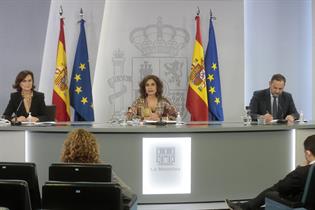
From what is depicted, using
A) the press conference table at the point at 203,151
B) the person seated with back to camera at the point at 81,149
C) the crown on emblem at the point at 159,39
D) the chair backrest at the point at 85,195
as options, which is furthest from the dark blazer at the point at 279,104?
the chair backrest at the point at 85,195

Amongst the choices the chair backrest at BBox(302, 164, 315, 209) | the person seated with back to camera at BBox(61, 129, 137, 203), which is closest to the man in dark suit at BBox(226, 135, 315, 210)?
the chair backrest at BBox(302, 164, 315, 209)

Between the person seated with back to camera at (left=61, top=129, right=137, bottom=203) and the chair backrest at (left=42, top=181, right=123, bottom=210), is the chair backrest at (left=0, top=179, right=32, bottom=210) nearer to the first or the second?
the chair backrest at (left=42, top=181, right=123, bottom=210)

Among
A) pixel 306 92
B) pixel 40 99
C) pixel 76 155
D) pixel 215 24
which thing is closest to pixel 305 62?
pixel 306 92

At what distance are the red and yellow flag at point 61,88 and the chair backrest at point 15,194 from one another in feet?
14.4

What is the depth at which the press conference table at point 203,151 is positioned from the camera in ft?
14.8

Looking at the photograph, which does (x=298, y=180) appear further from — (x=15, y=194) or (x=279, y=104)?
(x=279, y=104)

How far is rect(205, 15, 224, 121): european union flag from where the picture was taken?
686 centimetres

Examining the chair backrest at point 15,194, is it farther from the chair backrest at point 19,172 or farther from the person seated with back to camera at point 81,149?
the person seated with back to camera at point 81,149

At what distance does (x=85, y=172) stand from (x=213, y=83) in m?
4.39

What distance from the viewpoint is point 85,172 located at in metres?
2.75

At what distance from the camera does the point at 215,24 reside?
727 cm

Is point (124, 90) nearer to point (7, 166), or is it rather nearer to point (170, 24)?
point (170, 24)

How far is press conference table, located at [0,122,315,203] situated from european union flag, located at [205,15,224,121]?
216cm

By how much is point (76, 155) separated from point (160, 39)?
4.46 m
